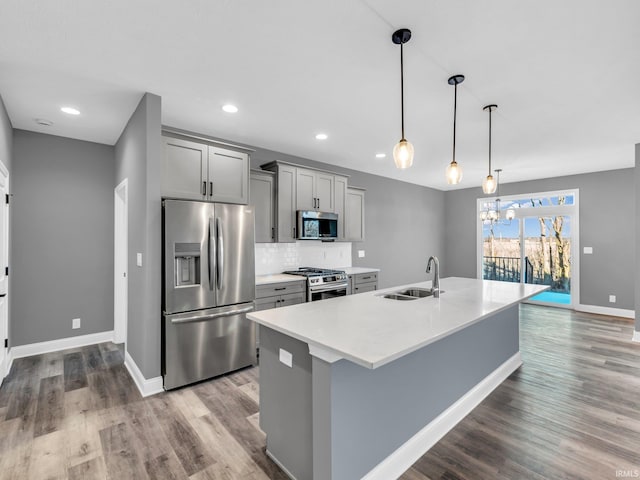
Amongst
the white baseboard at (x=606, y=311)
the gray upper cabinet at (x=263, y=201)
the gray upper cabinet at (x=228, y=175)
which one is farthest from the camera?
the white baseboard at (x=606, y=311)

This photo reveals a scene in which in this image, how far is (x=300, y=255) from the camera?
A: 492cm

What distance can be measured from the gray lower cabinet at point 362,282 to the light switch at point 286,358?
2.89 meters

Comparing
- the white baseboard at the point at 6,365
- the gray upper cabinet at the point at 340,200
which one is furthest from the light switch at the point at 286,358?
the gray upper cabinet at the point at 340,200

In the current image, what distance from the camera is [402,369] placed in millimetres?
1941

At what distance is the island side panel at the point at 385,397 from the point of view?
1539 millimetres

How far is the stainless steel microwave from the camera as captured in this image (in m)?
4.39

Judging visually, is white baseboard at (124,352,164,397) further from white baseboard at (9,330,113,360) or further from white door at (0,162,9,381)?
white baseboard at (9,330,113,360)

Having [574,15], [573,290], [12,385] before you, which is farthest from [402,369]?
[573,290]

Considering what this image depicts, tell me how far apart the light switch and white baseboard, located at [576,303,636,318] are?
6626 millimetres

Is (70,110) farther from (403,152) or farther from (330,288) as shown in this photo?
(330,288)

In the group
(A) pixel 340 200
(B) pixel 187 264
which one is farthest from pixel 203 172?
(A) pixel 340 200

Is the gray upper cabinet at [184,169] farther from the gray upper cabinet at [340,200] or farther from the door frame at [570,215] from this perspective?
the door frame at [570,215]

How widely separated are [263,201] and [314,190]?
854mm

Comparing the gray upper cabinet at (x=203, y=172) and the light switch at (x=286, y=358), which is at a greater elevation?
the gray upper cabinet at (x=203, y=172)
